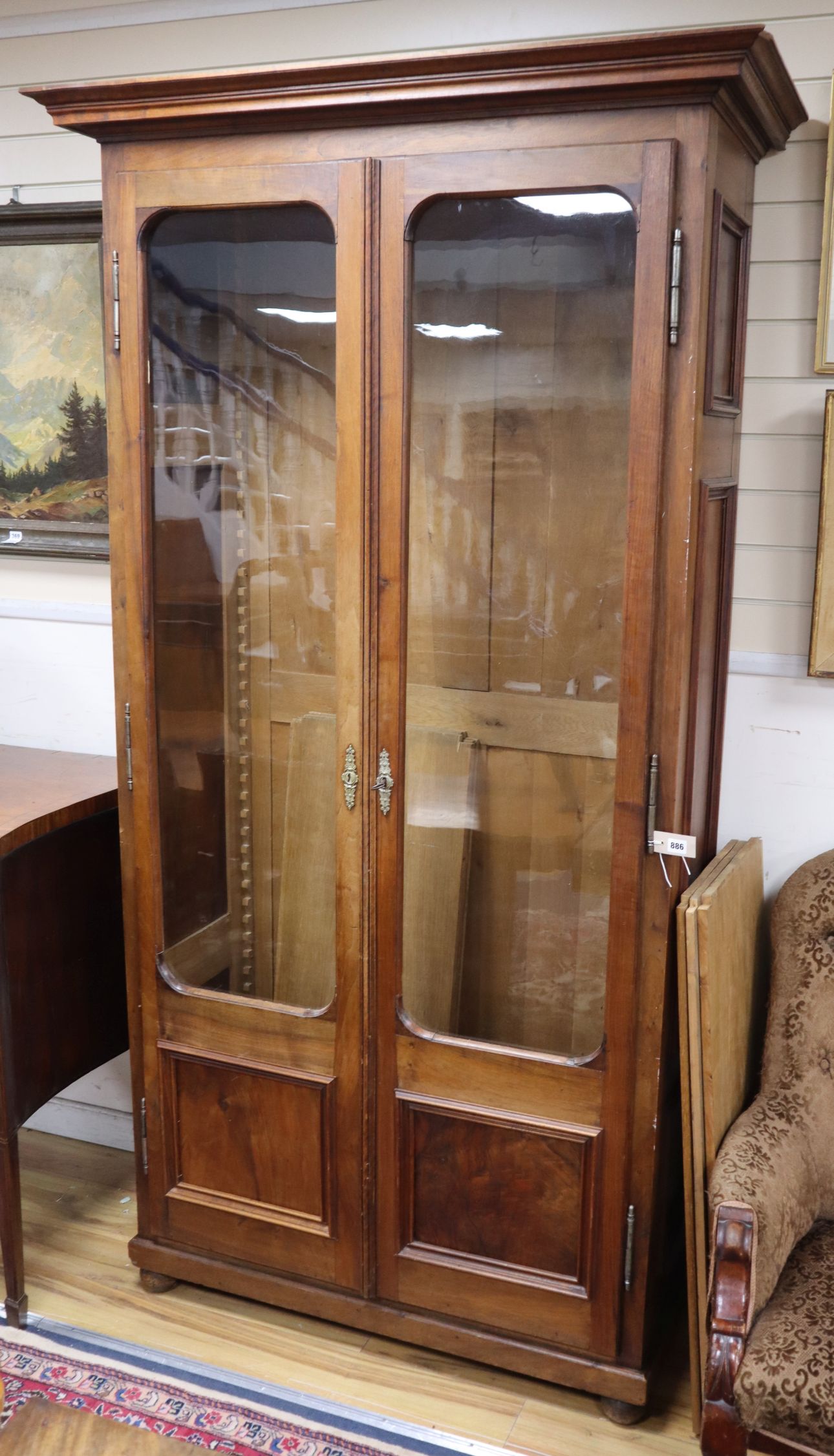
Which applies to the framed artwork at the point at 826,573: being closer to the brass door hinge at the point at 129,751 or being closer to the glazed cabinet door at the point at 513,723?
the glazed cabinet door at the point at 513,723

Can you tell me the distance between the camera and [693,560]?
1.93 m

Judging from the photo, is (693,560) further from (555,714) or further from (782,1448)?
(782,1448)

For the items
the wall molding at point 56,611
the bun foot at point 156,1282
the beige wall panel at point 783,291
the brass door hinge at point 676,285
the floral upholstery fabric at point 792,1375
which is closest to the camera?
the floral upholstery fabric at point 792,1375

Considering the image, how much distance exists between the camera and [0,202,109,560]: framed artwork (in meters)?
2.71

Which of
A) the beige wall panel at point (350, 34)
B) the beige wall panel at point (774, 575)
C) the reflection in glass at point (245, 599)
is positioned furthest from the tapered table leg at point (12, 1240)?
the beige wall panel at point (350, 34)

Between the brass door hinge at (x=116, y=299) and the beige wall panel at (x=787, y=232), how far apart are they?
1.13 metres

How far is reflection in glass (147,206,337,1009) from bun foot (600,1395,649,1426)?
2.86 ft

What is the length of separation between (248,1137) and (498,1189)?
0.51 m

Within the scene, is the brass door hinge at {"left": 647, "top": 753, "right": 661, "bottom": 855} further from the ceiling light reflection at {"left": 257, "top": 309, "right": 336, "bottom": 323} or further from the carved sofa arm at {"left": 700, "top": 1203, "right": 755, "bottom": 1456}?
the ceiling light reflection at {"left": 257, "top": 309, "right": 336, "bottom": 323}

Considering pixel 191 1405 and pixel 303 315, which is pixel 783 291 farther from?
pixel 191 1405

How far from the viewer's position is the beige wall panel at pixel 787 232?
2.17 meters

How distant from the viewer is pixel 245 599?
2.35 meters

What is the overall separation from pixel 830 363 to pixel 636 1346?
69.4 inches

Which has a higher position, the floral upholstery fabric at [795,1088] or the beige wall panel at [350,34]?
the beige wall panel at [350,34]
